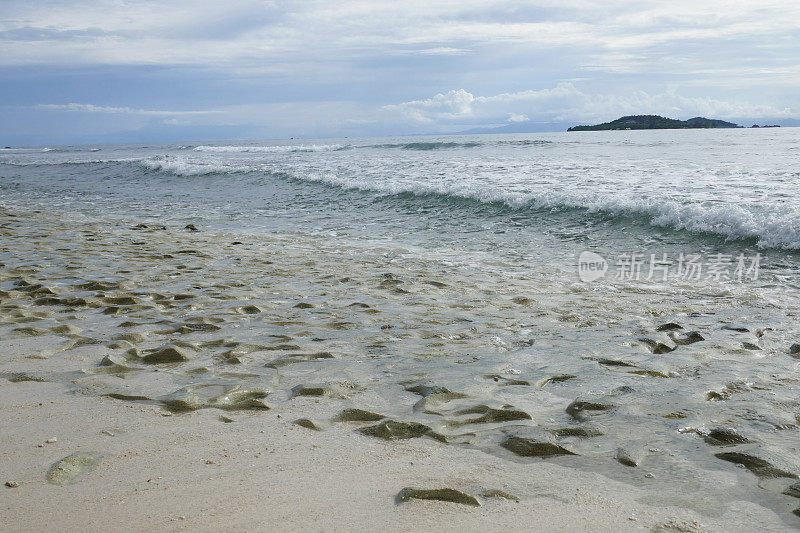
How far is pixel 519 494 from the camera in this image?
211cm

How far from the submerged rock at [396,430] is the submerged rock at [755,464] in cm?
128

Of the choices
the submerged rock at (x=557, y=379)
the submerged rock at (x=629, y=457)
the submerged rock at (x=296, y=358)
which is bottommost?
the submerged rock at (x=296, y=358)

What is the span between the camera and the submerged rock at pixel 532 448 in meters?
2.43

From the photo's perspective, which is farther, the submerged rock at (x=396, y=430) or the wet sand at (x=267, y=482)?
the submerged rock at (x=396, y=430)

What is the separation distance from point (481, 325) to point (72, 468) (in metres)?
2.96

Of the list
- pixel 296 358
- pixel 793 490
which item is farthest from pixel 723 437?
pixel 296 358

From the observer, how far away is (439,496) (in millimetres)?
2064

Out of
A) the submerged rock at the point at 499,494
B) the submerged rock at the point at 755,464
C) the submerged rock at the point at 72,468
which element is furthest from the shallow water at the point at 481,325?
the submerged rock at the point at 72,468

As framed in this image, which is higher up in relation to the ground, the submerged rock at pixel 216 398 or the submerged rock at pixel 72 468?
the submerged rock at pixel 72 468

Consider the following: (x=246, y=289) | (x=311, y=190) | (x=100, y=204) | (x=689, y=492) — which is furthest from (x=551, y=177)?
(x=689, y=492)

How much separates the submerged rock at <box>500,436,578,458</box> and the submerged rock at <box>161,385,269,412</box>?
4.06ft

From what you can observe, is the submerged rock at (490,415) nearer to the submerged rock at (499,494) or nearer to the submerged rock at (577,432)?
the submerged rock at (577,432)

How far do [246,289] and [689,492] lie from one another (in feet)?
14.5

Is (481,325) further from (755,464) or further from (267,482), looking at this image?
(267,482)
